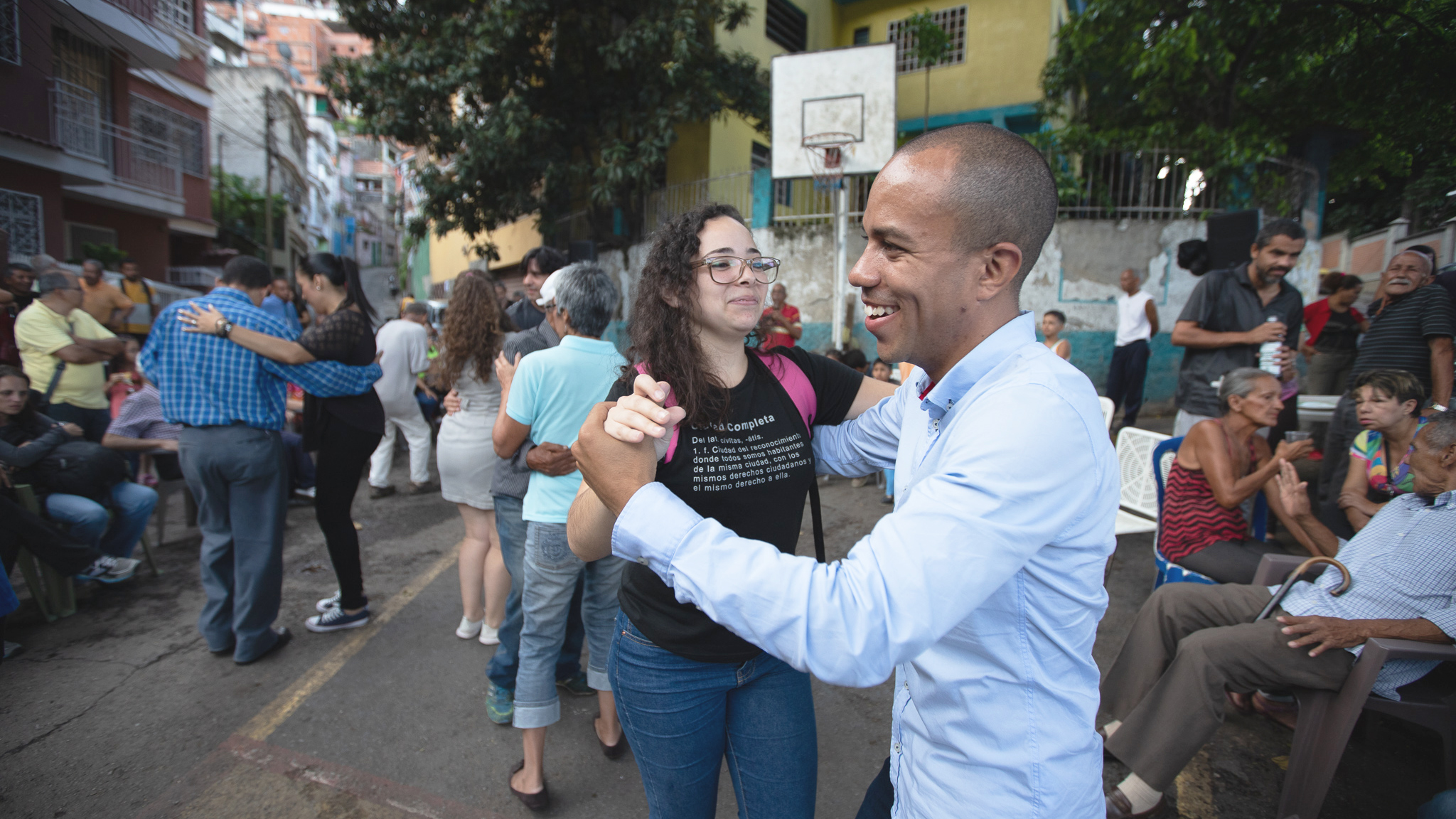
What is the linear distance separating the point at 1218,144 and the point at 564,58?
10.2 metres

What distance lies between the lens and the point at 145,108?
261cm

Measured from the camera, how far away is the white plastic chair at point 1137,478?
13.8 ft

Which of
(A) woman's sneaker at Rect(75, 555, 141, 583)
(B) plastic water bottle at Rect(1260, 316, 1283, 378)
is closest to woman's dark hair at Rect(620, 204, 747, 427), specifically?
(B) plastic water bottle at Rect(1260, 316, 1283, 378)

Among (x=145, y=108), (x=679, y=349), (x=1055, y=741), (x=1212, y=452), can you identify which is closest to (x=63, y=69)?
(x=145, y=108)

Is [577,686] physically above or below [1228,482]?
below

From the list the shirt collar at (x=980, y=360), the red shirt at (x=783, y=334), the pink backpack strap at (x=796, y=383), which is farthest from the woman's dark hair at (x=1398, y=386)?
the shirt collar at (x=980, y=360)

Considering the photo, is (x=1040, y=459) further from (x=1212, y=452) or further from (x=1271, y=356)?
(x=1271, y=356)

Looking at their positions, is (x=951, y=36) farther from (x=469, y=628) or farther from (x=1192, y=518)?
(x=469, y=628)

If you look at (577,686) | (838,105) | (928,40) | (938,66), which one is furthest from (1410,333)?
(938,66)

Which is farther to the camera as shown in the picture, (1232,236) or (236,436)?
(1232,236)

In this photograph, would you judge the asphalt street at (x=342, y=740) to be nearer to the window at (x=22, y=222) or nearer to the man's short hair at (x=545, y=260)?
the window at (x=22, y=222)

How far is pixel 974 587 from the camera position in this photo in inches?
32.8

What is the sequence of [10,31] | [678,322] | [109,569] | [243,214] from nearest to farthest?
[678,322] → [10,31] → [109,569] → [243,214]

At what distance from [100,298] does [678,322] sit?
6204mm
